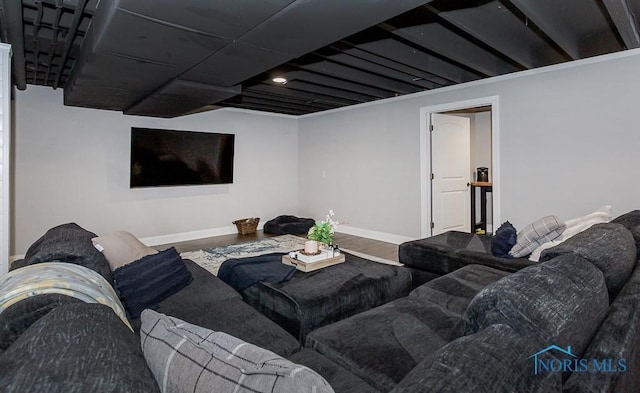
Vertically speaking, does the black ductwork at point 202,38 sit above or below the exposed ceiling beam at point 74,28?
below

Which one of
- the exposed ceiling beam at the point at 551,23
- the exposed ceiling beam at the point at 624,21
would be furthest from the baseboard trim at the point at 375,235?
the exposed ceiling beam at the point at 624,21

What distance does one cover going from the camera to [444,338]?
5.27 ft

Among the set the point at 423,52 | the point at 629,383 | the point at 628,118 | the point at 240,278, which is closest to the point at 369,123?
the point at 423,52

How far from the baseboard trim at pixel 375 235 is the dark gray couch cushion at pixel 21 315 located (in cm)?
499

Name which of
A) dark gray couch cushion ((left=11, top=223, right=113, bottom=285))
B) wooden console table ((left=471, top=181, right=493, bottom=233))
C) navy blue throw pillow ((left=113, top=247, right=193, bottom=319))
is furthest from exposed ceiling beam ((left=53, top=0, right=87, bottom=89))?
wooden console table ((left=471, top=181, right=493, bottom=233))

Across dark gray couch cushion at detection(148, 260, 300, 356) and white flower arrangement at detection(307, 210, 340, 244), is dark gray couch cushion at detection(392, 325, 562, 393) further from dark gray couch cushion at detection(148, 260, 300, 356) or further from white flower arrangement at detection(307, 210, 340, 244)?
white flower arrangement at detection(307, 210, 340, 244)

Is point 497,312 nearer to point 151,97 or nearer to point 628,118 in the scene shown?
point 628,118

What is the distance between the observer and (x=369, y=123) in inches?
237

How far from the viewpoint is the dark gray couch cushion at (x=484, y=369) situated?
2.42 feet

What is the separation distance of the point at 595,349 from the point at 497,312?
1.05 feet

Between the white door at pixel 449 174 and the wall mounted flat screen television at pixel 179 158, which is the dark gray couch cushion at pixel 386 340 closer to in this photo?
the white door at pixel 449 174

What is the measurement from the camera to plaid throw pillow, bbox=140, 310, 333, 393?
67cm

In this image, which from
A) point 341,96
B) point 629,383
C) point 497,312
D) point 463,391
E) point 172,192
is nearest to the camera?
point 463,391

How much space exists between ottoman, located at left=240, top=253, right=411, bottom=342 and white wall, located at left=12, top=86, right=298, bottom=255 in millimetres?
3968
